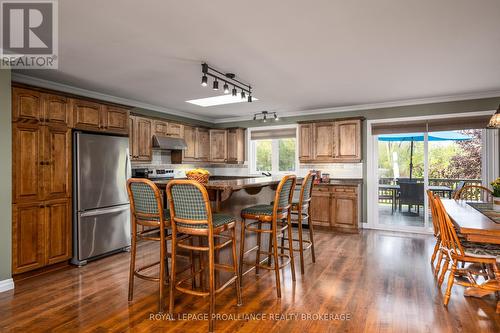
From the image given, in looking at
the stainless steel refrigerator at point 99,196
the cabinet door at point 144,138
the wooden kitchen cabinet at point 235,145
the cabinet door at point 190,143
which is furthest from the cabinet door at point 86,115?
the wooden kitchen cabinet at point 235,145

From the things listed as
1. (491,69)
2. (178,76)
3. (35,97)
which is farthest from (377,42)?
(35,97)

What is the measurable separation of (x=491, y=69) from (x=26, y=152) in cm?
566

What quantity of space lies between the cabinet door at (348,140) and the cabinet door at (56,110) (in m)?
4.55

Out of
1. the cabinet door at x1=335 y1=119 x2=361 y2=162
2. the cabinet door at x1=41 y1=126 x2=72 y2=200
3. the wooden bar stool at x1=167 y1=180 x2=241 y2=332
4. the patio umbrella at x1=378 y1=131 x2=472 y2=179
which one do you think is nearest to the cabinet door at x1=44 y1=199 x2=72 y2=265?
the cabinet door at x1=41 y1=126 x2=72 y2=200

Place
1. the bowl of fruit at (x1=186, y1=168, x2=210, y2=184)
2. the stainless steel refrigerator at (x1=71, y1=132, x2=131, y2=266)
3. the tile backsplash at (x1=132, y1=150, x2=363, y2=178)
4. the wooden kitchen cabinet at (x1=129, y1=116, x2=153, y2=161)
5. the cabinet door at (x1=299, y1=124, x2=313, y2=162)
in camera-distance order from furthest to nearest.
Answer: the cabinet door at (x1=299, y1=124, x2=313, y2=162)
the tile backsplash at (x1=132, y1=150, x2=363, y2=178)
the wooden kitchen cabinet at (x1=129, y1=116, x2=153, y2=161)
the stainless steel refrigerator at (x1=71, y1=132, x2=131, y2=266)
the bowl of fruit at (x1=186, y1=168, x2=210, y2=184)

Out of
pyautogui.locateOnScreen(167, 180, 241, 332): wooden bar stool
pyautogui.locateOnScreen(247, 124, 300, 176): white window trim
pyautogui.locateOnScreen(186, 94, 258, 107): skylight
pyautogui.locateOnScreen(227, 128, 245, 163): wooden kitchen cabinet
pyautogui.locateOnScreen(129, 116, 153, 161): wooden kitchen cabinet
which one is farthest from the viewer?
pyautogui.locateOnScreen(227, 128, 245, 163): wooden kitchen cabinet

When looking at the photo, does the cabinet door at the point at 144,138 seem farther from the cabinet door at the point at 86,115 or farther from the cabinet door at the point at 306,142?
the cabinet door at the point at 306,142

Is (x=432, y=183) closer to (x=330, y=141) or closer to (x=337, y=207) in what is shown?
(x=337, y=207)

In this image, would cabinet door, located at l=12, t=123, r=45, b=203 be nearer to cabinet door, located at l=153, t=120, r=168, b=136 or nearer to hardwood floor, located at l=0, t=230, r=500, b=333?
hardwood floor, located at l=0, t=230, r=500, b=333

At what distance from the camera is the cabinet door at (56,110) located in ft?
11.7

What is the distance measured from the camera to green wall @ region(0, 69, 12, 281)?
117 inches

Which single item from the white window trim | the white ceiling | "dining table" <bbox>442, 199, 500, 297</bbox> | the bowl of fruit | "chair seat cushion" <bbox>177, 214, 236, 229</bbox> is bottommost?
"dining table" <bbox>442, 199, 500, 297</bbox>

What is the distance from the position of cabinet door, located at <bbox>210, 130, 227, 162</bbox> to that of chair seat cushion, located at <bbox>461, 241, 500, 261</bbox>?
16.7ft

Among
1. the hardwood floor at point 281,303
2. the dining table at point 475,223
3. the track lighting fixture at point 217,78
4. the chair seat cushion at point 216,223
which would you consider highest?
the track lighting fixture at point 217,78
